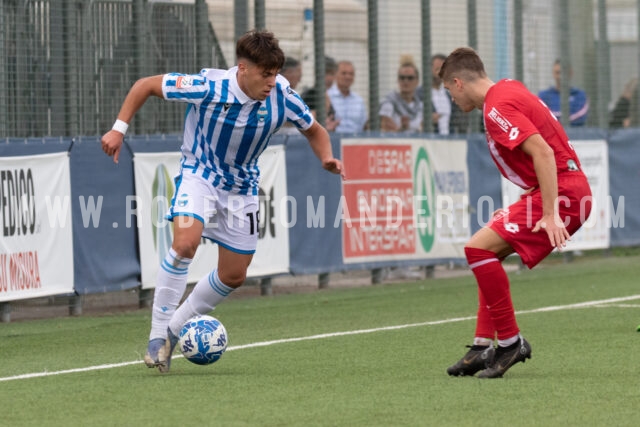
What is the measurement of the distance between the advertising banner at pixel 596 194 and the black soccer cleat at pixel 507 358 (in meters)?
9.77

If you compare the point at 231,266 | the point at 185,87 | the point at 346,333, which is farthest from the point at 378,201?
the point at 185,87

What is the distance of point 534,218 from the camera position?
7.24 metres

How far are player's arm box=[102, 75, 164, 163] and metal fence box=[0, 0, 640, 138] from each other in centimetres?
451

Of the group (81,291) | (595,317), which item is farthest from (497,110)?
(81,291)

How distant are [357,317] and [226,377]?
3887 mm

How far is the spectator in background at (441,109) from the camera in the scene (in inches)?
632

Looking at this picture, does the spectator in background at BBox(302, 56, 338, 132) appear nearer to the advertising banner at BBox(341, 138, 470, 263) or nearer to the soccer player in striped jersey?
the advertising banner at BBox(341, 138, 470, 263)

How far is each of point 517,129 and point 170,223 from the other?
6176 millimetres

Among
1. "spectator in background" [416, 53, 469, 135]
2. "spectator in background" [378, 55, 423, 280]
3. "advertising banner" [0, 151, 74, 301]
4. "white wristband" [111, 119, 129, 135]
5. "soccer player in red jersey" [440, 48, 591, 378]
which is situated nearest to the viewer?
"soccer player in red jersey" [440, 48, 591, 378]

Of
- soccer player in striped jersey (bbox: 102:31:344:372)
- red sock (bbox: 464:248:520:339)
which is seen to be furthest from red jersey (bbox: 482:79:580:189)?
soccer player in striped jersey (bbox: 102:31:344:372)

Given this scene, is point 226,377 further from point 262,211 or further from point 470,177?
point 470,177

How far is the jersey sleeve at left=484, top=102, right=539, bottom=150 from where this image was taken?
276 inches

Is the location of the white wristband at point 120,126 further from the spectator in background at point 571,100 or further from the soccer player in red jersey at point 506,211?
the spectator in background at point 571,100

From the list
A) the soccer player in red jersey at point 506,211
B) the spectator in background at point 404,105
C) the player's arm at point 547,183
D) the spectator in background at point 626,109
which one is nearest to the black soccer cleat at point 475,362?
the soccer player in red jersey at point 506,211
